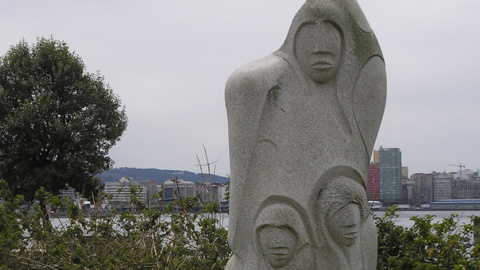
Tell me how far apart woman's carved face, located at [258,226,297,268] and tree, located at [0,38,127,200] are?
13608 millimetres

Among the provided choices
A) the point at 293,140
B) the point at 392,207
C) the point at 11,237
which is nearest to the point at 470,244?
the point at 392,207

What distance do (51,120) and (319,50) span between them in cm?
1404

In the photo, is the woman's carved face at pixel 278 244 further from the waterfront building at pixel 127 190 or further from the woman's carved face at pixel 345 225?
the waterfront building at pixel 127 190

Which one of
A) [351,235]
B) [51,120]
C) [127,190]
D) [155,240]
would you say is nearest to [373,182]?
[351,235]

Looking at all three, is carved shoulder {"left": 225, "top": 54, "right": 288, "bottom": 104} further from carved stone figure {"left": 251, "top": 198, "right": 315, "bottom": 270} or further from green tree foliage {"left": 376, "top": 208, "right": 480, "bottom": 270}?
green tree foliage {"left": 376, "top": 208, "right": 480, "bottom": 270}

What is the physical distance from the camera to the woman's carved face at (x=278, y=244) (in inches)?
156

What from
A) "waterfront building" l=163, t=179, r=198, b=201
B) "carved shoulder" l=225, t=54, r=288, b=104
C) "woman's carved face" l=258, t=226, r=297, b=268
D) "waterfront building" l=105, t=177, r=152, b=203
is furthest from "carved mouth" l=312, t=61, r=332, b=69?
"waterfront building" l=105, t=177, r=152, b=203

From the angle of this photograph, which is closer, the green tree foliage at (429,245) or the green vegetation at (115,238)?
the green tree foliage at (429,245)

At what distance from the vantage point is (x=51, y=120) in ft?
55.5

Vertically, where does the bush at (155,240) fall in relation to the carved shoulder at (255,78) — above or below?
below

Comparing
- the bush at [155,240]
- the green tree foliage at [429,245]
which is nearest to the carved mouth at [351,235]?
the bush at [155,240]

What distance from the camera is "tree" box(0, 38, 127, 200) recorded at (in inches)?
671

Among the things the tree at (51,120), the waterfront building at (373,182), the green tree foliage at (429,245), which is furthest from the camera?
the tree at (51,120)

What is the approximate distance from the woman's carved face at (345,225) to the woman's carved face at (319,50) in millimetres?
870
